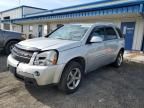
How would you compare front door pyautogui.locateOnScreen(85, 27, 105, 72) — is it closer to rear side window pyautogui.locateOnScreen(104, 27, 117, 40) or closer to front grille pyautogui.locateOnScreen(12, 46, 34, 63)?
rear side window pyautogui.locateOnScreen(104, 27, 117, 40)

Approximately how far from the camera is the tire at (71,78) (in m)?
3.64

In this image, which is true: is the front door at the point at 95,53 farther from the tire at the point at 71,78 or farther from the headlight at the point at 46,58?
the headlight at the point at 46,58

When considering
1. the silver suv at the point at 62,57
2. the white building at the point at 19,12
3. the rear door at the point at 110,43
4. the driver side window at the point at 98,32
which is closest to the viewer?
the silver suv at the point at 62,57

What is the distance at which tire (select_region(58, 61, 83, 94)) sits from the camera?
3641 mm

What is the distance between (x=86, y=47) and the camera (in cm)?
421

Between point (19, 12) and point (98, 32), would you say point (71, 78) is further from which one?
point (19, 12)

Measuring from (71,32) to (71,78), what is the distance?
1.50 meters

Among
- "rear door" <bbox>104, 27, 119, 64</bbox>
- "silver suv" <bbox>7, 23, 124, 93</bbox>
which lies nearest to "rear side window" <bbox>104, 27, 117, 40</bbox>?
"rear door" <bbox>104, 27, 119, 64</bbox>

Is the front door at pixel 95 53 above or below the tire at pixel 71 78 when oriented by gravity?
above

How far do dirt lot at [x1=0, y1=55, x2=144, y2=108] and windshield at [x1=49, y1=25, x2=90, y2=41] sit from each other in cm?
145

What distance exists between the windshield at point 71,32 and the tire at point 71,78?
0.81 m

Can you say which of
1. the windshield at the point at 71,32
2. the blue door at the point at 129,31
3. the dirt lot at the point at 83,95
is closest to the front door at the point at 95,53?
the windshield at the point at 71,32

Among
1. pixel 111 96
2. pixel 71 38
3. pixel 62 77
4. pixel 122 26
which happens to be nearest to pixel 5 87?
pixel 62 77

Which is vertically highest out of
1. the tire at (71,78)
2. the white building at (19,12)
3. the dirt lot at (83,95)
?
the white building at (19,12)
